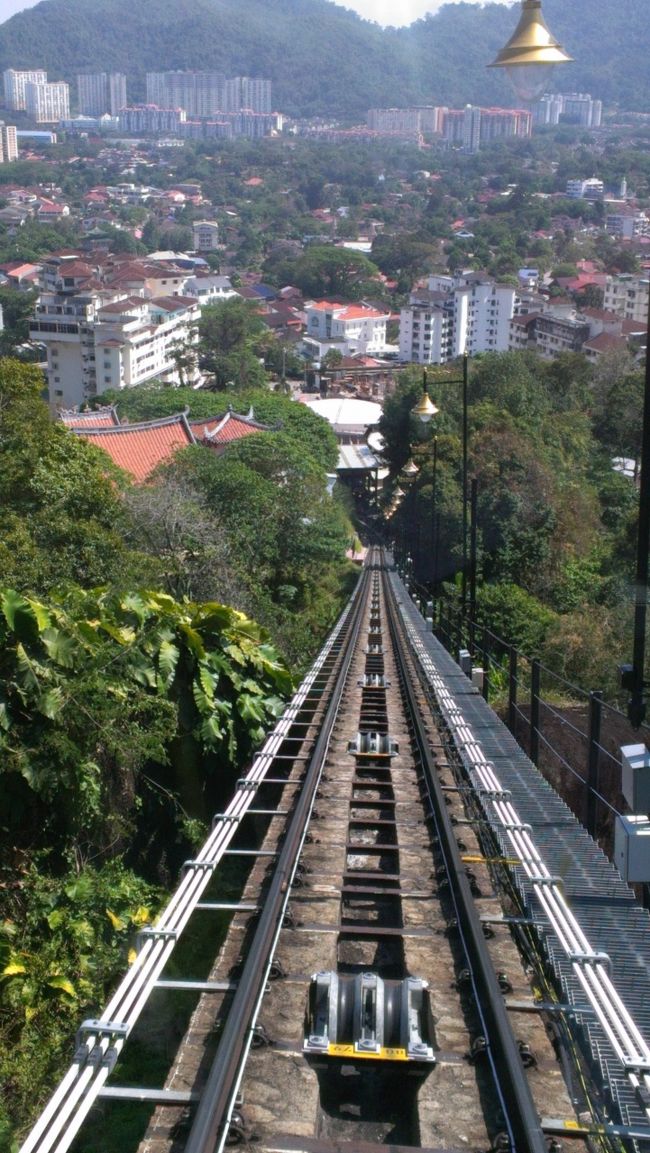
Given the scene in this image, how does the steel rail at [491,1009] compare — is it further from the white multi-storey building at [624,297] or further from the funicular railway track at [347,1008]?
the white multi-storey building at [624,297]

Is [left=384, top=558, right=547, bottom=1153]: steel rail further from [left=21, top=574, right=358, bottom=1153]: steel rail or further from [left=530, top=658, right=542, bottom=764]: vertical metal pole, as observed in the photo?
[left=21, top=574, right=358, bottom=1153]: steel rail

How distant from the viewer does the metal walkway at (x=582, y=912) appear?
388 cm

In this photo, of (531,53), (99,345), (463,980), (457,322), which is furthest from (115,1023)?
(457,322)

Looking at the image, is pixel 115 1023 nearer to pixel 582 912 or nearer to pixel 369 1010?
pixel 369 1010

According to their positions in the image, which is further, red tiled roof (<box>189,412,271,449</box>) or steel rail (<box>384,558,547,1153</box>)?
red tiled roof (<box>189,412,271,449</box>)

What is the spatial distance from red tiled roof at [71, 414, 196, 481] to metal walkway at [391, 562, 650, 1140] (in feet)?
69.4

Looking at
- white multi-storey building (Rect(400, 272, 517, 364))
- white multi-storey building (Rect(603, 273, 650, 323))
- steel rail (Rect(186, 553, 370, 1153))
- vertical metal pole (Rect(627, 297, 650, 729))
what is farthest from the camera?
white multi-storey building (Rect(400, 272, 517, 364))

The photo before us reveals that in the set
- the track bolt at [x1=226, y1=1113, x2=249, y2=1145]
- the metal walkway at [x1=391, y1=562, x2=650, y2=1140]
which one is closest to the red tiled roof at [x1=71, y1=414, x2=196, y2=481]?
the metal walkway at [x1=391, y1=562, x2=650, y2=1140]

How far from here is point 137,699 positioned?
8.71m

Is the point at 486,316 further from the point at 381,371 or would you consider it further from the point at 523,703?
the point at 523,703

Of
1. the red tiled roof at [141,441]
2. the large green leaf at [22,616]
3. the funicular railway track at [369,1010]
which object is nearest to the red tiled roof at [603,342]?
the red tiled roof at [141,441]

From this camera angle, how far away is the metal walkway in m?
3.88

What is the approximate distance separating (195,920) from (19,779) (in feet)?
4.58

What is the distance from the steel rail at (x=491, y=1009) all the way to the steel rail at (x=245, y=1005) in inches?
31.6
